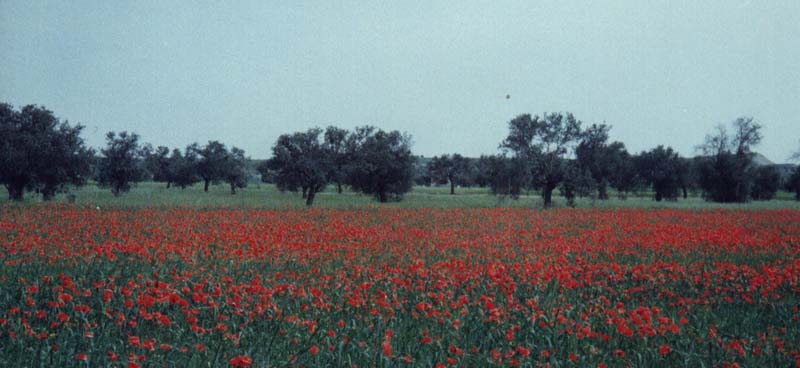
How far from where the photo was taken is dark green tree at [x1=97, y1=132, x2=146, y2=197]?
2058 inches

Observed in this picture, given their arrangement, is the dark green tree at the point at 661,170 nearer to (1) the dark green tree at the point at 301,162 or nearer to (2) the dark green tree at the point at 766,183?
(2) the dark green tree at the point at 766,183

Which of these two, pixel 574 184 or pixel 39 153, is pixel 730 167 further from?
pixel 39 153

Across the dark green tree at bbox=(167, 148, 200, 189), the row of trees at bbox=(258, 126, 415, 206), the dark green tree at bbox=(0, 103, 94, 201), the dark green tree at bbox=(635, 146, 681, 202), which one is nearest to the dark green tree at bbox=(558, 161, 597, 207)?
the row of trees at bbox=(258, 126, 415, 206)

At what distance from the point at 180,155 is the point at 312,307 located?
4102 inches

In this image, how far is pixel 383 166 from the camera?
48031 mm

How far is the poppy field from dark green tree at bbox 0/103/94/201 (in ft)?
73.9

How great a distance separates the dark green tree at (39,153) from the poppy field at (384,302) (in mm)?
22526

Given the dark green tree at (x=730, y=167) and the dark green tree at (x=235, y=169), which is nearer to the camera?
the dark green tree at (x=730, y=167)

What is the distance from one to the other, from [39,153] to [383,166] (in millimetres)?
26903

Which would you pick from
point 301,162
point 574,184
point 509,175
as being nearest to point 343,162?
point 301,162

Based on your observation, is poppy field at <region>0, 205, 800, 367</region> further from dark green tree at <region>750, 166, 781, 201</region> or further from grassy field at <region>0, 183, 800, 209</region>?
dark green tree at <region>750, 166, 781, 201</region>

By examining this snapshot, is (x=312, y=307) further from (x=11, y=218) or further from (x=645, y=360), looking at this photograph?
(x=11, y=218)

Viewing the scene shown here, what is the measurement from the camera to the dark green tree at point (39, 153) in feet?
100

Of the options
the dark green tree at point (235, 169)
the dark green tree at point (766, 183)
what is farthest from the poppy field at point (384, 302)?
the dark green tree at point (766, 183)
